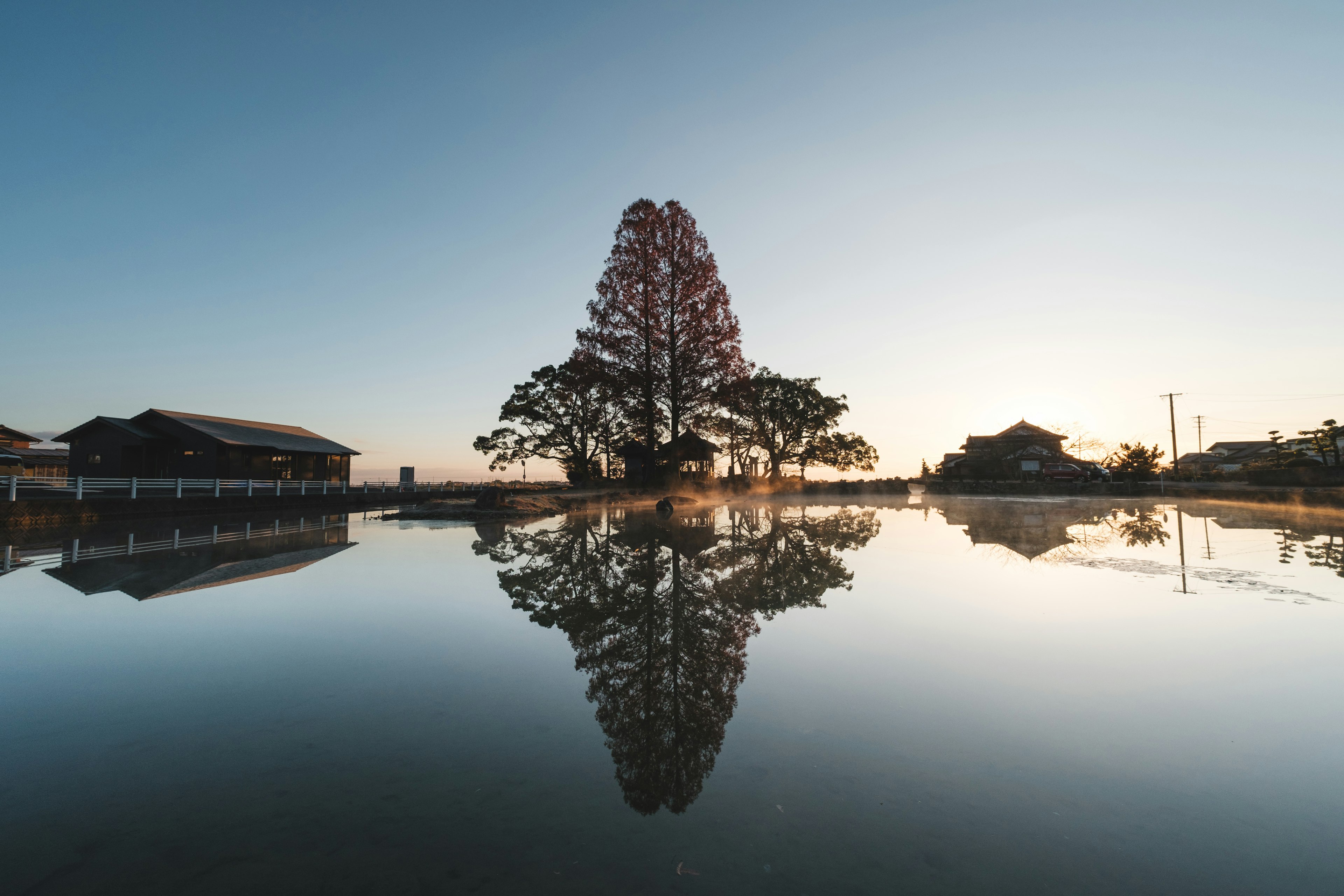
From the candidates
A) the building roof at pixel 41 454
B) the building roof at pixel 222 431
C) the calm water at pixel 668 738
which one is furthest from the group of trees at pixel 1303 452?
the building roof at pixel 41 454

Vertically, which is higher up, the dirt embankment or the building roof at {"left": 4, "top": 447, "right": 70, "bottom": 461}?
the building roof at {"left": 4, "top": 447, "right": 70, "bottom": 461}

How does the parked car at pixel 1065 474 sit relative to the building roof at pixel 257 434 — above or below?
below

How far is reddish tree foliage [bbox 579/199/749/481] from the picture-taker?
29.4 metres

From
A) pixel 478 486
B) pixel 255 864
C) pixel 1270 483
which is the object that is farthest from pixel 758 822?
pixel 1270 483

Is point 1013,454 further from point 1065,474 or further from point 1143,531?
point 1143,531

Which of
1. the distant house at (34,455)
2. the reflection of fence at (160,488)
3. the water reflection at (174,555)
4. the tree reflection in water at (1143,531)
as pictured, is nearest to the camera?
the water reflection at (174,555)

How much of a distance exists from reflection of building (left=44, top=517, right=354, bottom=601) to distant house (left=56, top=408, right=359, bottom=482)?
19.3 metres

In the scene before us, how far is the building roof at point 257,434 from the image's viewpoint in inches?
1249

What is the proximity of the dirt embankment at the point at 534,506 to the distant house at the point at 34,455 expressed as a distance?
35624 mm

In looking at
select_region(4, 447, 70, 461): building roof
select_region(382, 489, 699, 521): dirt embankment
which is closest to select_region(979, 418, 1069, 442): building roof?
select_region(382, 489, 699, 521): dirt embankment

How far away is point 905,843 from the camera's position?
8.13ft

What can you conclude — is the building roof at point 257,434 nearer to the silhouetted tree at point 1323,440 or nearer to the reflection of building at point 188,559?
the reflection of building at point 188,559

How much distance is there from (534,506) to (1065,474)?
53.7 metres

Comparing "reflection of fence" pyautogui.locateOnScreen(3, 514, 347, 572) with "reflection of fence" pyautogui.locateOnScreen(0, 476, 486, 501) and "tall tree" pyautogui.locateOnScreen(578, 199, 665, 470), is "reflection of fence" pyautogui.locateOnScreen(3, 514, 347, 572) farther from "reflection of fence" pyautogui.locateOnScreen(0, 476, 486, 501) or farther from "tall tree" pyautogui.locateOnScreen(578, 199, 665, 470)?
"tall tree" pyautogui.locateOnScreen(578, 199, 665, 470)
